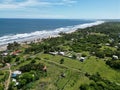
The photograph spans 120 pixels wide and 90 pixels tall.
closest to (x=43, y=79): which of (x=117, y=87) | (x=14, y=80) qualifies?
(x=14, y=80)

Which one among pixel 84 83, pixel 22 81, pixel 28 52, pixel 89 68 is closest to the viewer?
pixel 22 81

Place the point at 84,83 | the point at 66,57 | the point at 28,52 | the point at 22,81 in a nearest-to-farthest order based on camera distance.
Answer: the point at 22,81 < the point at 84,83 < the point at 66,57 < the point at 28,52

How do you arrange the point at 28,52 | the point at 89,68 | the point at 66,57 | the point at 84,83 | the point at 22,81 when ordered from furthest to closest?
the point at 28,52, the point at 66,57, the point at 89,68, the point at 84,83, the point at 22,81

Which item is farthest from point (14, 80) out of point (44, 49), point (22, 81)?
point (44, 49)

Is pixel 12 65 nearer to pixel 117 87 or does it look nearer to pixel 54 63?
pixel 54 63

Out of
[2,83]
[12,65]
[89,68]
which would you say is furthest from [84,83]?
[12,65]

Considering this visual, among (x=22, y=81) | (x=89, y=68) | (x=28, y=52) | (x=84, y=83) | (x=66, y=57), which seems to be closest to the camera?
(x=22, y=81)

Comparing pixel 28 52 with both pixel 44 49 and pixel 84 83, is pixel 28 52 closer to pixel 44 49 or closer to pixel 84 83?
pixel 44 49

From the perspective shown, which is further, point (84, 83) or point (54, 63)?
point (54, 63)

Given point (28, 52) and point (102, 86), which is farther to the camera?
point (28, 52)
